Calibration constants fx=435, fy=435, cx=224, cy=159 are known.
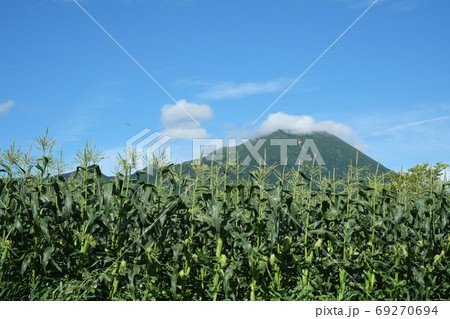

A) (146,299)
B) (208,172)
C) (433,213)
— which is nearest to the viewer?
(146,299)

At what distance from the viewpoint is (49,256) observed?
4.73 m

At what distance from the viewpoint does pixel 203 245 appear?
16.5 ft

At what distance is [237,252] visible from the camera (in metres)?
5.33

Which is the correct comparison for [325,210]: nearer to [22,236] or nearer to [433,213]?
[433,213]

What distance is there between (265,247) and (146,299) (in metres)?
1.45

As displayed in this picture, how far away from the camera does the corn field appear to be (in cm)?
482

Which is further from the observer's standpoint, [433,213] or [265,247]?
[433,213]

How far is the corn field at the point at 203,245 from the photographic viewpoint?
4816 millimetres
